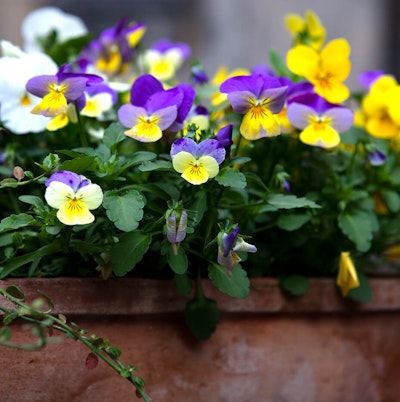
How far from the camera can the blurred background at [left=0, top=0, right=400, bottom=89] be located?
2666 millimetres

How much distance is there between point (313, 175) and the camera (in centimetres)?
96

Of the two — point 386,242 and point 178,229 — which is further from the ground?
point 178,229

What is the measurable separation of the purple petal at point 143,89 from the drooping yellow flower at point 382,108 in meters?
0.34

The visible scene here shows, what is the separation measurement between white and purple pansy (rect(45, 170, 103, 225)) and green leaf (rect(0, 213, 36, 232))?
0.12ft

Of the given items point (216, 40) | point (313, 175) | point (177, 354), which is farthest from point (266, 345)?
point (216, 40)

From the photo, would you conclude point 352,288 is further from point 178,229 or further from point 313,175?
point 178,229

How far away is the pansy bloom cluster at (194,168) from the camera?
27.3 inches

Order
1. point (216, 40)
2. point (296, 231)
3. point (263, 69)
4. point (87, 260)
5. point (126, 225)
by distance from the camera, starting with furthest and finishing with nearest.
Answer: point (216, 40)
point (263, 69)
point (296, 231)
point (87, 260)
point (126, 225)

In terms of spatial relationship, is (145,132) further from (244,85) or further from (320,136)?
(320,136)

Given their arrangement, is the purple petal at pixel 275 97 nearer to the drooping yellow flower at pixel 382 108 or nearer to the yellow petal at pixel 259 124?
the yellow petal at pixel 259 124

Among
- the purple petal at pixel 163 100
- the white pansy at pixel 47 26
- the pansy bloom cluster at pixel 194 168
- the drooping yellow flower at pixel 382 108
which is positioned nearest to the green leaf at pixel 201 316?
the pansy bloom cluster at pixel 194 168

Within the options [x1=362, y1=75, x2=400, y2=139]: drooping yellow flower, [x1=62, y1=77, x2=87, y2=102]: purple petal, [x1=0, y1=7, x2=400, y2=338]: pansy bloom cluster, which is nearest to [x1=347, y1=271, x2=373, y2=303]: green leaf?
[x1=0, y1=7, x2=400, y2=338]: pansy bloom cluster

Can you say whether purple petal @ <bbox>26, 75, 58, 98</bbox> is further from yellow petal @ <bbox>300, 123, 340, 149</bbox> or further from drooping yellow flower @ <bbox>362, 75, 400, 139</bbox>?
drooping yellow flower @ <bbox>362, 75, 400, 139</bbox>

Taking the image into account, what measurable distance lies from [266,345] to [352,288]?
139mm
